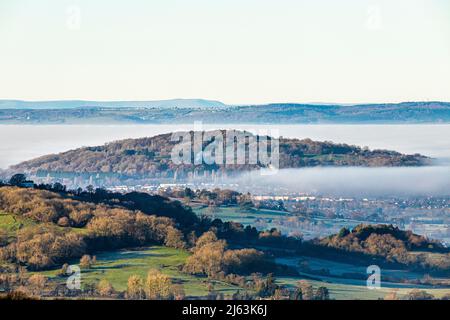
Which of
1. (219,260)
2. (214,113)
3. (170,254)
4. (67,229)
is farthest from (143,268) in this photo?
(214,113)

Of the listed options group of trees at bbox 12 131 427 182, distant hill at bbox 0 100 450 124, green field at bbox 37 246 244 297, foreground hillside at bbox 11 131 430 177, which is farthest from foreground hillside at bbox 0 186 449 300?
distant hill at bbox 0 100 450 124

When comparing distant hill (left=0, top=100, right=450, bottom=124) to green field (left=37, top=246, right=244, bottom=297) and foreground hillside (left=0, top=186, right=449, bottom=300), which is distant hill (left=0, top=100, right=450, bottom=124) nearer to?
foreground hillside (left=0, top=186, right=449, bottom=300)

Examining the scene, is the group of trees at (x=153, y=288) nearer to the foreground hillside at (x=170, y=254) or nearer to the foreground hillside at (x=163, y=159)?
the foreground hillside at (x=170, y=254)

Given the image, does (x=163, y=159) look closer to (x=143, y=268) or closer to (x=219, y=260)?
(x=219, y=260)

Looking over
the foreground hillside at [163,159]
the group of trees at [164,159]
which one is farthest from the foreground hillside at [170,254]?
the foreground hillside at [163,159]
